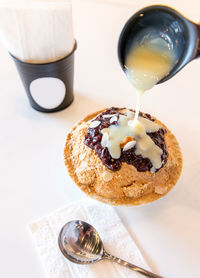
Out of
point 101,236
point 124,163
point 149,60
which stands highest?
point 149,60

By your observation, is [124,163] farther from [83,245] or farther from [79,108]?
[79,108]

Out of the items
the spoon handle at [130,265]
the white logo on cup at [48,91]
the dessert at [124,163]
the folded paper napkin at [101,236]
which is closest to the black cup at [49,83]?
the white logo on cup at [48,91]

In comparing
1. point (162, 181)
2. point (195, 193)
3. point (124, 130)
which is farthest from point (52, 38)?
point (195, 193)

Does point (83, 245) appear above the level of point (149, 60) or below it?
below

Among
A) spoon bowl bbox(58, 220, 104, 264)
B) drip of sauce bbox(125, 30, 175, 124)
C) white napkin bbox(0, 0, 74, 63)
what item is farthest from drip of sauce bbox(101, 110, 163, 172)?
white napkin bbox(0, 0, 74, 63)

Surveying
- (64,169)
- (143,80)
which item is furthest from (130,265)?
(143,80)

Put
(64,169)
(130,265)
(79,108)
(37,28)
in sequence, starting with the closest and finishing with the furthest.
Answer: (130,265)
(37,28)
(64,169)
(79,108)

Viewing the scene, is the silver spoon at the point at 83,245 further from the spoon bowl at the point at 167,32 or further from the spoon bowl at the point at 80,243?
the spoon bowl at the point at 167,32
